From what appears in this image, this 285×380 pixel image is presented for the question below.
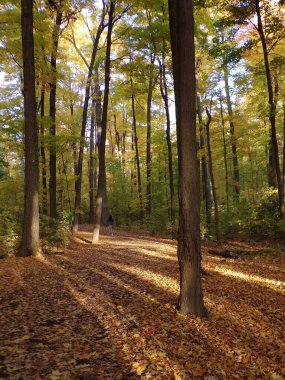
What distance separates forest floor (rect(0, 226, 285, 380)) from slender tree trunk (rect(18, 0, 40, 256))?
0.80 m

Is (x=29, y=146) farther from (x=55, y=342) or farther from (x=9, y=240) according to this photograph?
(x=55, y=342)

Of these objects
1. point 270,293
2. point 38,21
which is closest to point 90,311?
point 270,293

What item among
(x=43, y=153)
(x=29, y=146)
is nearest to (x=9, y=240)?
(x=29, y=146)

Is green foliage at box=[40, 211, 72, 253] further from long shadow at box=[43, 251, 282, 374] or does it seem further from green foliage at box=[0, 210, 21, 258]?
long shadow at box=[43, 251, 282, 374]

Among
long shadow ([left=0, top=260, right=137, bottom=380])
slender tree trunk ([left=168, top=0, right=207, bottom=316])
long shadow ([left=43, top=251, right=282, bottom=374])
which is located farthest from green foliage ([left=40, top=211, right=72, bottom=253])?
slender tree trunk ([left=168, top=0, right=207, bottom=316])

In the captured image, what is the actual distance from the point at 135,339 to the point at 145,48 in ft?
49.3

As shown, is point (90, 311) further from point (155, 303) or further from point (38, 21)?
point (38, 21)

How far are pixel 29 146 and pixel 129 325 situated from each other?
6.67 m

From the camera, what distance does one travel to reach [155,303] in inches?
241

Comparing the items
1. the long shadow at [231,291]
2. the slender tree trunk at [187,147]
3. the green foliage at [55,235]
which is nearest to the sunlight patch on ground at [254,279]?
the long shadow at [231,291]

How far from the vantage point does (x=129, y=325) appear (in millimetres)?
5027

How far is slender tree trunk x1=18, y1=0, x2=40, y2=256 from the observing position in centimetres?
938

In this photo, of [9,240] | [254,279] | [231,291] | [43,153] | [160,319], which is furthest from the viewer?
[43,153]

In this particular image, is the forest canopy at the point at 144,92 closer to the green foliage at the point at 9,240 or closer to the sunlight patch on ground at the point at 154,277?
the green foliage at the point at 9,240
